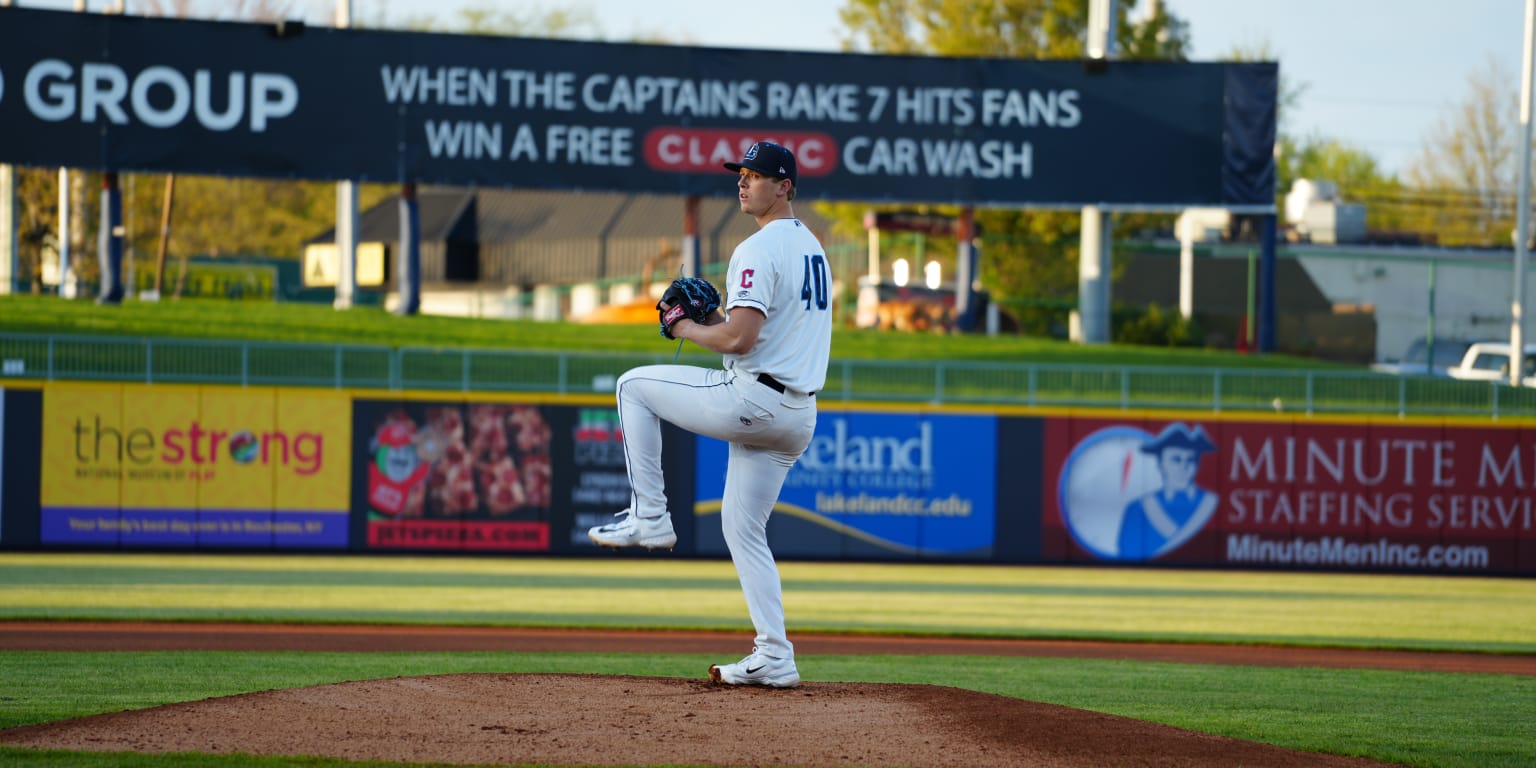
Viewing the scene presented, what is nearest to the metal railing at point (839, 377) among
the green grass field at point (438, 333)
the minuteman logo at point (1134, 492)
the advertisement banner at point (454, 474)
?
the advertisement banner at point (454, 474)

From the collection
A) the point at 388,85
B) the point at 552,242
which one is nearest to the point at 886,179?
the point at 388,85

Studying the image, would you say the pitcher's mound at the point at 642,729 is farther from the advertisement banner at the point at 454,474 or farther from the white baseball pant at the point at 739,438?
the advertisement banner at the point at 454,474

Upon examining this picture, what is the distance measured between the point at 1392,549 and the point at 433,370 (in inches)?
549

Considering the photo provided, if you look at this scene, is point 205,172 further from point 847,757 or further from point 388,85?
point 847,757

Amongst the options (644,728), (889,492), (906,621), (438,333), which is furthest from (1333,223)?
(644,728)

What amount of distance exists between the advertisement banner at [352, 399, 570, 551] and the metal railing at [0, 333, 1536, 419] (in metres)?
0.44

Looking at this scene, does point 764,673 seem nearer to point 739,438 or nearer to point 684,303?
point 739,438

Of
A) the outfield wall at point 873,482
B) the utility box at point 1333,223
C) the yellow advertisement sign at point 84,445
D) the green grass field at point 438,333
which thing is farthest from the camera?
the utility box at point 1333,223

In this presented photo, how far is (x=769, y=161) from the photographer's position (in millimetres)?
7281

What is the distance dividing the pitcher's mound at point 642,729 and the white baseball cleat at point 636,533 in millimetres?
690

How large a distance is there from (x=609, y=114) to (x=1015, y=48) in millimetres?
14756

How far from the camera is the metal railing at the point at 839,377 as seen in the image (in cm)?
2200

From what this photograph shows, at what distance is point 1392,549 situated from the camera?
78.4 ft

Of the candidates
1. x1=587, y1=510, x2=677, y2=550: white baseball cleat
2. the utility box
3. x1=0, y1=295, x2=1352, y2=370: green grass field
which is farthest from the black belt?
the utility box
